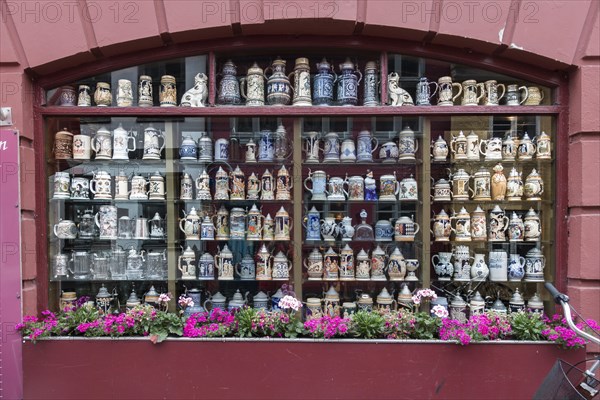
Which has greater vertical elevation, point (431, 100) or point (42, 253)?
point (431, 100)

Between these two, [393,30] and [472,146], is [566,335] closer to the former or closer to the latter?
[472,146]

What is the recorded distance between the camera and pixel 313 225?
378 cm

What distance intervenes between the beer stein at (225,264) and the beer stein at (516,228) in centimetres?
248

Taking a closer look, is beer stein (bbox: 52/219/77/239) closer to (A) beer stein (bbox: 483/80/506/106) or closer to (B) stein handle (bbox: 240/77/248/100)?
(B) stein handle (bbox: 240/77/248/100)

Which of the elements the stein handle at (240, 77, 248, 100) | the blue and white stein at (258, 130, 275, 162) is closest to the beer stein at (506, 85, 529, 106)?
the blue and white stein at (258, 130, 275, 162)

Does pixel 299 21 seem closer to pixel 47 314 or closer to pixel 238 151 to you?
pixel 238 151

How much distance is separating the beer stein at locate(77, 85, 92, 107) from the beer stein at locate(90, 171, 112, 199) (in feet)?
1.98

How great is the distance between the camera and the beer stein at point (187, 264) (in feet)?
12.5

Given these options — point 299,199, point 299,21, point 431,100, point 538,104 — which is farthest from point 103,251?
point 538,104

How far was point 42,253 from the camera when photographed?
3.54 m

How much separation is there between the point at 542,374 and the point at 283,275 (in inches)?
84.6

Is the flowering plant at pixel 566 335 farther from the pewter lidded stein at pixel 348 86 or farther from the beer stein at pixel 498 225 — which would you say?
the pewter lidded stein at pixel 348 86

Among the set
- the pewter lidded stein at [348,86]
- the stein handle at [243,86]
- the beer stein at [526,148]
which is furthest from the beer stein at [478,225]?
the stein handle at [243,86]

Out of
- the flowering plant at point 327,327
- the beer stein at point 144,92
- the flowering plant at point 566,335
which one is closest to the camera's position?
the flowering plant at point 566,335
